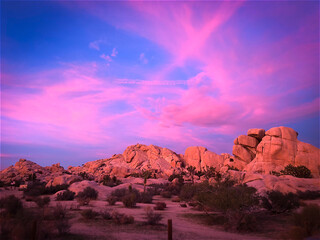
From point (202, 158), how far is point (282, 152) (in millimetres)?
35876

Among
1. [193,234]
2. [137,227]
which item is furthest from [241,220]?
[137,227]

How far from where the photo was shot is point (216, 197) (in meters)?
14.6

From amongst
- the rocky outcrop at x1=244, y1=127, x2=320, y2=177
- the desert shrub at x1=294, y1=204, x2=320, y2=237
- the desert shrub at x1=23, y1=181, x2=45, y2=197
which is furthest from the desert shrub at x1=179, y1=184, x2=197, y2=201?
the rocky outcrop at x1=244, y1=127, x2=320, y2=177

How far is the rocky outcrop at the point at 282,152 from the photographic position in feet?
170

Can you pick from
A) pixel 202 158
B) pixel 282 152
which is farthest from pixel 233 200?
pixel 202 158

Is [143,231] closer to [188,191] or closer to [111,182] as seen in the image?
[188,191]

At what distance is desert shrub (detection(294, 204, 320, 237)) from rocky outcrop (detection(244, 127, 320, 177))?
4739cm

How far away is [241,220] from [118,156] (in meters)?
98.3

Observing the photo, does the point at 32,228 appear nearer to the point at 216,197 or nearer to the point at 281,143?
the point at 216,197

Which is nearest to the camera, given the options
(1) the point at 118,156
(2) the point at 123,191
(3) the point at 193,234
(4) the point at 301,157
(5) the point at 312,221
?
(5) the point at 312,221

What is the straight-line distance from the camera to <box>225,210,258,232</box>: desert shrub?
42.3ft

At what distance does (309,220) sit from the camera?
32.6 feet

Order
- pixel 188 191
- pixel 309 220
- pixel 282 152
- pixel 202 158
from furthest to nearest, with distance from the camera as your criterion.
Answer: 1. pixel 202 158
2. pixel 282 152
3. pixel 188 191
4. pixel 309 220

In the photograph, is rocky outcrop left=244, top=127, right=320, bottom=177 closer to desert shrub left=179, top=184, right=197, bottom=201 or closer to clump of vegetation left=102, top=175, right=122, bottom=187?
clump of vegetation left=102, top=175, right=122, bottom=187
